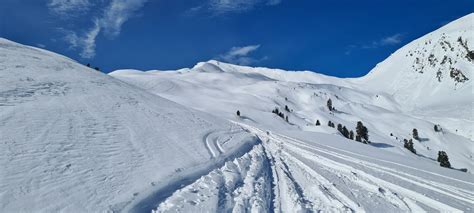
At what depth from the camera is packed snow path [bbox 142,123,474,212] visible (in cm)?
623

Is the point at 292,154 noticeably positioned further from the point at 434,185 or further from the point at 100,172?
the point at 100,172

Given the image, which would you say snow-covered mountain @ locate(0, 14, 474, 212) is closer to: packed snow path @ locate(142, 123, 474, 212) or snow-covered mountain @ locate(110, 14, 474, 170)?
packed snow path @ locate(142, 123, 474, 212)

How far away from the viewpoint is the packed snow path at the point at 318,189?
6.23m

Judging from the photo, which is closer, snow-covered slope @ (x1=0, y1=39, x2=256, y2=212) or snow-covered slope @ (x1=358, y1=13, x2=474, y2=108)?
snow-covered slope @ (x1=0, y1=39, x2=256, y2=212)

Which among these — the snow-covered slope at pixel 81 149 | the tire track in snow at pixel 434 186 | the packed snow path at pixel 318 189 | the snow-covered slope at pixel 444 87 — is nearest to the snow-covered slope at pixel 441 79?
the snow-covered slope at pixel 444 87

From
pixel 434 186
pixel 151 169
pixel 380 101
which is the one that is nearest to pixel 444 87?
pixel 380 101

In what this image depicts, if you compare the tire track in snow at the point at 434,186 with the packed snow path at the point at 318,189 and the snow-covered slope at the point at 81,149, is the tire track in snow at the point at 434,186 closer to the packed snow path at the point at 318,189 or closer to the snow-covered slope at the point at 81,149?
the packed snow path at the point at 318,189

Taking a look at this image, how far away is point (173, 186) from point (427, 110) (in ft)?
476

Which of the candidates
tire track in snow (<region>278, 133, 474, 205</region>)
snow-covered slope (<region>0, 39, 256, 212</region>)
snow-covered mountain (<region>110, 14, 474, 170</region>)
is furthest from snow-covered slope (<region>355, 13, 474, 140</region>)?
snow-covered slope (<region>0, 39, 256, 212</region>)

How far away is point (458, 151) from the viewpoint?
3073 inches

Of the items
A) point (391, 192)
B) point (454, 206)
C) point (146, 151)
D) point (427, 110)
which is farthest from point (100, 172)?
point (427, 110)

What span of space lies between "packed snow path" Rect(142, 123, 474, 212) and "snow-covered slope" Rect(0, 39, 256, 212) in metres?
0.94

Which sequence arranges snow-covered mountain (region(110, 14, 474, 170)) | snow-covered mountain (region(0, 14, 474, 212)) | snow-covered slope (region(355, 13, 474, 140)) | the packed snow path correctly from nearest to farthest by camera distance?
snow-covered mountain (region(0, 14, 474, 212)) < the packed snow path < snow-covered mountain (region(110, 14, 474, 170)) < snow-covered slope (region(355, 13, 474, 140))

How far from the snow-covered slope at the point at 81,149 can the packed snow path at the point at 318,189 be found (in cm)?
94
